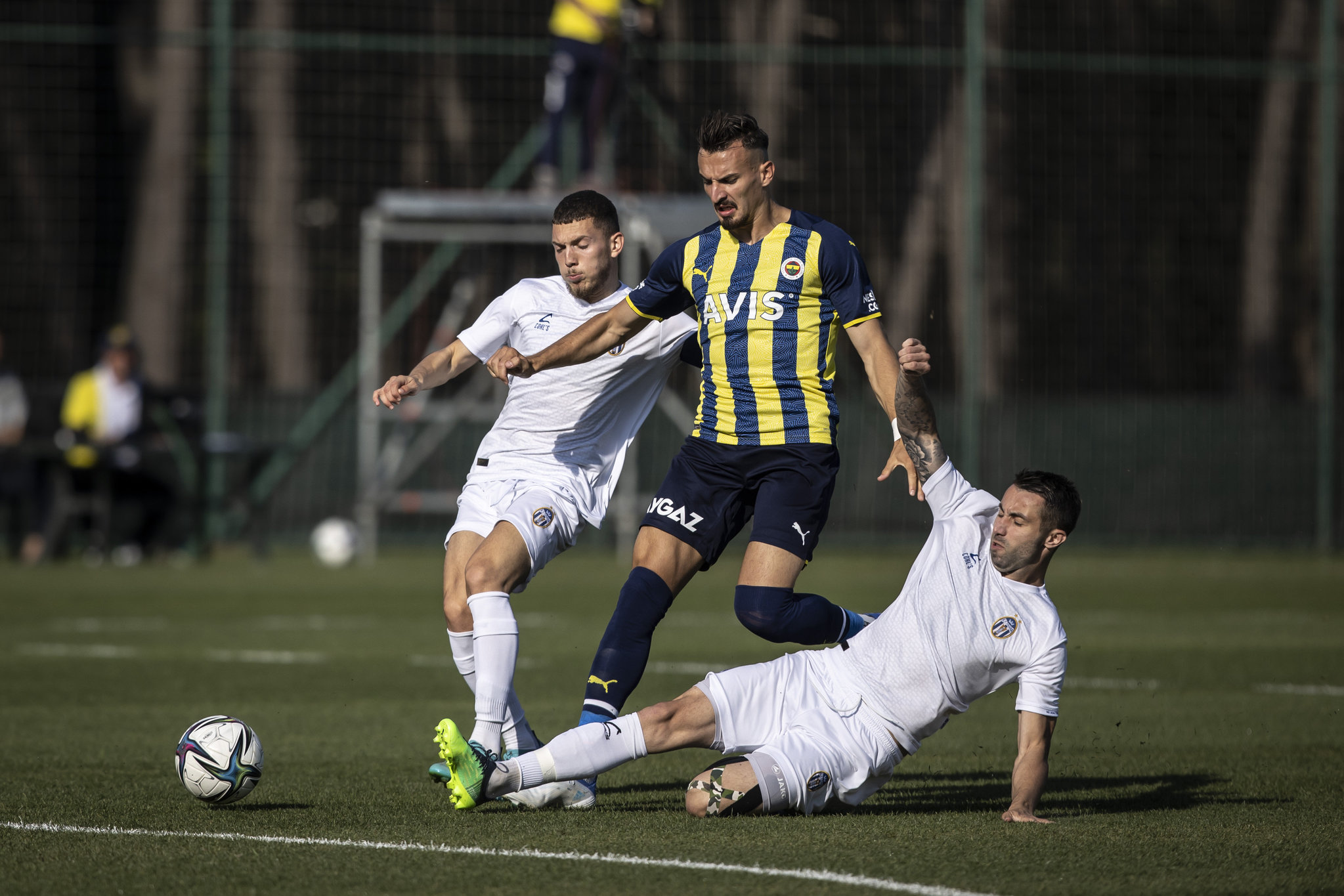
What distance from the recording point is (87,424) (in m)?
16.2

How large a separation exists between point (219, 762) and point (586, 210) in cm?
214

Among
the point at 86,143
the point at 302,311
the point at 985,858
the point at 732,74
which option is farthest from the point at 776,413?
the point at 86,143

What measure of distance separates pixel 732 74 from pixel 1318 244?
21.8 feet

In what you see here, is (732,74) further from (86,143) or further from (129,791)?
(129,791)

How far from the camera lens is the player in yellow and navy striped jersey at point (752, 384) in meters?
5.62

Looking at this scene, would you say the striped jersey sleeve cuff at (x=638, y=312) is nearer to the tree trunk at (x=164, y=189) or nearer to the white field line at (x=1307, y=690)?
the white field line at (x=1307, y=690)

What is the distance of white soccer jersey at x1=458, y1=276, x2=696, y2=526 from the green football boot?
4.60 feet

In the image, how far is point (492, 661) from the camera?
5574mm

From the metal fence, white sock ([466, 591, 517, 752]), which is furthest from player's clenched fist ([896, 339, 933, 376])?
the metal fence

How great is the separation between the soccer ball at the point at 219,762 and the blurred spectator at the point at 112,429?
11.1m

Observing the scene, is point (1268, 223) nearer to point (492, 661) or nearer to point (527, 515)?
point (527, 515)

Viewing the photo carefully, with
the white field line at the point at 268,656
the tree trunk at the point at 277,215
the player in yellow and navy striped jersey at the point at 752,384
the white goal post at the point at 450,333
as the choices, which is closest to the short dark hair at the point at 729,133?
the player in yellow and navy striped jersey at the point at 752,384


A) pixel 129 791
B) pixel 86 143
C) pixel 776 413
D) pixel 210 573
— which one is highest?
pixel 86 143

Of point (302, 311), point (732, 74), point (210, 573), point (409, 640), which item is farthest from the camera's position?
point (302, 311)
